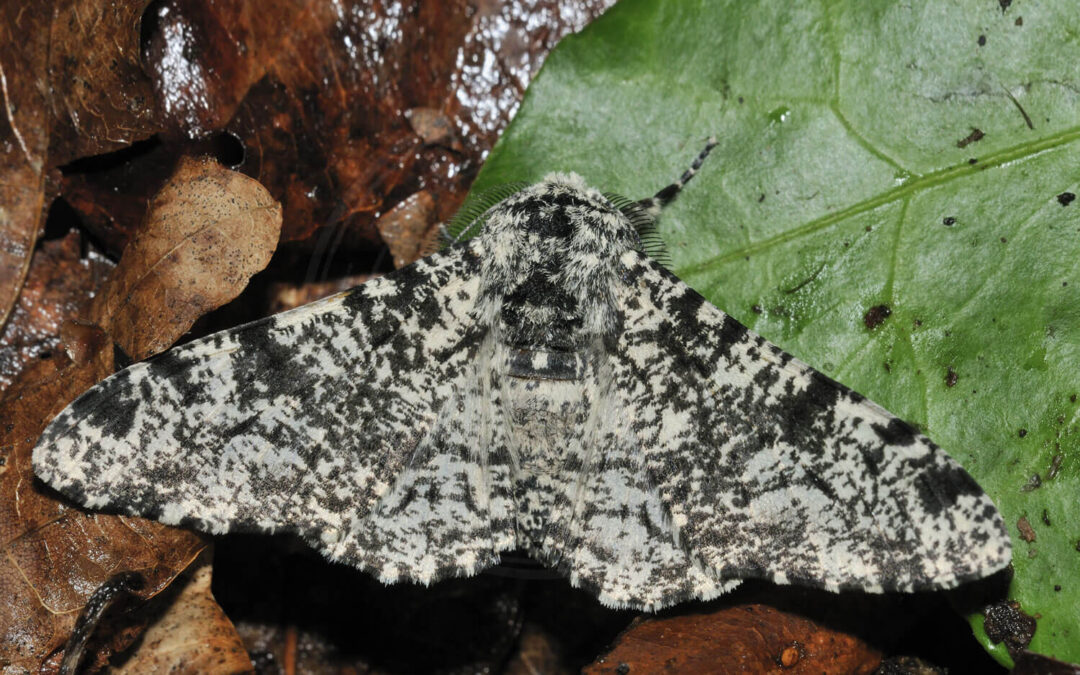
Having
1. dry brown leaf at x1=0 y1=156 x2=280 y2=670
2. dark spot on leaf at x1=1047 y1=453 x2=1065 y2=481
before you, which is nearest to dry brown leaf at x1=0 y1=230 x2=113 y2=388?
dry brown leaf at x1=0 y1=156 x2=280 y2=670

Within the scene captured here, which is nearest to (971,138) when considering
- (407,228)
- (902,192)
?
(902,192)

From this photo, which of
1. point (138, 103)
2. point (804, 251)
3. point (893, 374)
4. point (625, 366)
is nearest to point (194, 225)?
point (138, 103)

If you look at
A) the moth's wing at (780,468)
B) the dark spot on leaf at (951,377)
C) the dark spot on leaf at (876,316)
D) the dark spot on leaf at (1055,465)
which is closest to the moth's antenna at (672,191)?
the moth's wing at (780,468)

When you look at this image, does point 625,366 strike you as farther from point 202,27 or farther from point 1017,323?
point 202,27

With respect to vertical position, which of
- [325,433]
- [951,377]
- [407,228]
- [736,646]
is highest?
[407,228]

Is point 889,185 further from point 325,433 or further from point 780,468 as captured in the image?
point 325,433

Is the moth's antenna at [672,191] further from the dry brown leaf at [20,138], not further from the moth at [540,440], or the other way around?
the dry brown leaf at [20,138]
